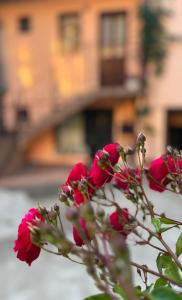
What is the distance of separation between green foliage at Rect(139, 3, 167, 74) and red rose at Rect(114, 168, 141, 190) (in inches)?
369

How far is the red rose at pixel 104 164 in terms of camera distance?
901 mm

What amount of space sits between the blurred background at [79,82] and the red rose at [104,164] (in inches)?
318

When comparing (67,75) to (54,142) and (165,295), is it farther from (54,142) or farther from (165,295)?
(165,295)

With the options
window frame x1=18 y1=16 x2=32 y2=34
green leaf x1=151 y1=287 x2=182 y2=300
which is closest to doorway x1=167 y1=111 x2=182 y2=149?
window frame x1=18 y1=16 x2=32 y2=34

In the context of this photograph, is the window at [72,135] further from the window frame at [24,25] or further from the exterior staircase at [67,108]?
the window frame at [24,25]

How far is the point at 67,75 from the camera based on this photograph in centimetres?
1118

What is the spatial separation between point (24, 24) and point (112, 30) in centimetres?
231

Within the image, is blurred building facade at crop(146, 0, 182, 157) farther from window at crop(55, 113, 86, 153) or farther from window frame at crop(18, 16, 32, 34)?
window frame at crop(18, 16, 32, 34)

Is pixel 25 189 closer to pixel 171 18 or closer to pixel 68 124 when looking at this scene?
pixel 68 124

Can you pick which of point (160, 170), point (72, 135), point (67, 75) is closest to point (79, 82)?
point (67, 75)

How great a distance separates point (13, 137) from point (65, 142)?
4.10ft

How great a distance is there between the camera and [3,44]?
11977 millimetres

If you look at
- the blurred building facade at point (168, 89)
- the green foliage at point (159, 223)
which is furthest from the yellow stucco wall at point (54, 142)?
the green foliage at point (159, 223)

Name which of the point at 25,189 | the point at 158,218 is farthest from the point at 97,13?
the point at 158,218
